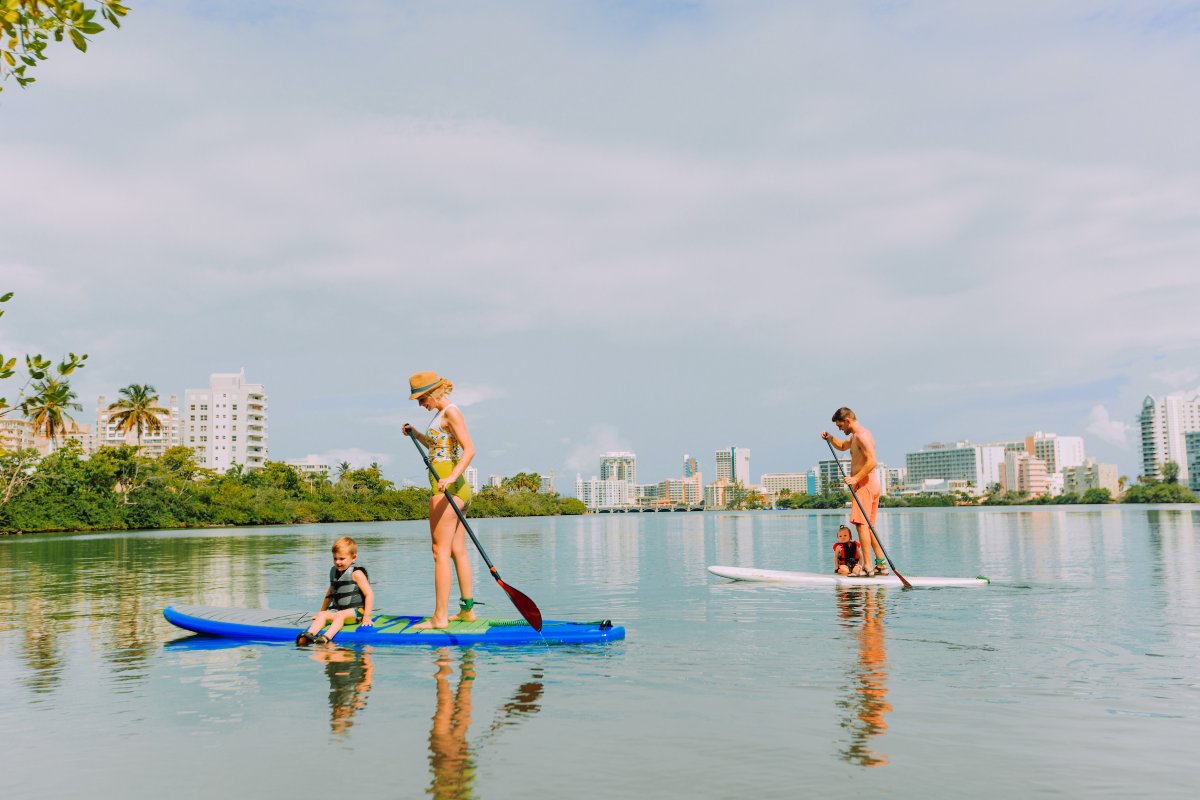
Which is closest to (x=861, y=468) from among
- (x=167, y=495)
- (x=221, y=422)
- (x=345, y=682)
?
(x=345, y=682)

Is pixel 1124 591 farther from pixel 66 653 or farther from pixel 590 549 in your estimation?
pixel 590 549

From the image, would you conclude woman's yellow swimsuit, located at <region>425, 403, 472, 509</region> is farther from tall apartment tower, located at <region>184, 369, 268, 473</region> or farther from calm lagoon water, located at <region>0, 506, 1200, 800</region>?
tall apartment tower, located at <region>184, 369, 268, 473</region>

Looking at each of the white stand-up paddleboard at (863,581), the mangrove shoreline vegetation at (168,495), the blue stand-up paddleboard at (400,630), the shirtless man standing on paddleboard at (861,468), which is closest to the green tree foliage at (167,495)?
the mangrove shoreline vegetation at (168,495)

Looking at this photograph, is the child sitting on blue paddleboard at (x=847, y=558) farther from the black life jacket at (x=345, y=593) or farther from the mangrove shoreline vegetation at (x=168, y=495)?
the mangrove shoreline vegetation at (x=168, y=495)

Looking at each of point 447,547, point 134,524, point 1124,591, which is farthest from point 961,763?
point 134,524

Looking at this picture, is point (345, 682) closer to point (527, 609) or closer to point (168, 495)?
point (527, 609)

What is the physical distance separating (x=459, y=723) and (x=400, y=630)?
3.58 metres

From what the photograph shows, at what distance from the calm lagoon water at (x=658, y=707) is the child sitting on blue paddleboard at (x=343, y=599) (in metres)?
0.38

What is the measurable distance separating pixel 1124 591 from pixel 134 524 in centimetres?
8729

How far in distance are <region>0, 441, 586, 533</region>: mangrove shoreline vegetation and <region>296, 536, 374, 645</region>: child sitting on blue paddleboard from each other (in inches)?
1603

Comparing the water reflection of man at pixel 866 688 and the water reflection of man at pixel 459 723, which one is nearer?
the water reflection of man at pixel 459 723

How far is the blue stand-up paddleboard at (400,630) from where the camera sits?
9.88 metres

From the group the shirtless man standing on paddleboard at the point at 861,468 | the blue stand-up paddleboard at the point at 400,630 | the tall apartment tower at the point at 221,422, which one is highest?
the tall apartment tower at the point at 221,422

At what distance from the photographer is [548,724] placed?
6695mm
